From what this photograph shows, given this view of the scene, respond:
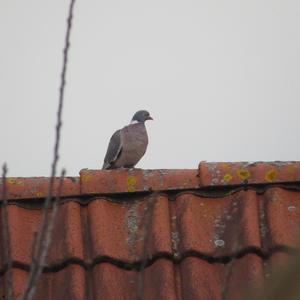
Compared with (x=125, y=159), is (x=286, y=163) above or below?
below

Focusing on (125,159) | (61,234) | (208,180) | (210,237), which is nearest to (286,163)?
(208,180)

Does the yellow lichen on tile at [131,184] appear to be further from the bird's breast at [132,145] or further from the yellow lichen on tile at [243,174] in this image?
the bird's breast at [132,145]

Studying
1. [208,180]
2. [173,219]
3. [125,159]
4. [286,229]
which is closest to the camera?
[286,229]

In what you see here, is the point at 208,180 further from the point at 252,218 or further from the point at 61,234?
the point at 61,234

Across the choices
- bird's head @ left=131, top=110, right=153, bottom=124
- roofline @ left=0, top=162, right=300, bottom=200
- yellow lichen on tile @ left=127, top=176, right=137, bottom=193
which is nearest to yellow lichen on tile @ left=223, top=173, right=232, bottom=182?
roofline @ left=0, top=162, right=300, bottom=200

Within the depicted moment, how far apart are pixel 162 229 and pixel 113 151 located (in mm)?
2677

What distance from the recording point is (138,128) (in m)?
5.39

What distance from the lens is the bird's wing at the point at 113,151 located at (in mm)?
5148

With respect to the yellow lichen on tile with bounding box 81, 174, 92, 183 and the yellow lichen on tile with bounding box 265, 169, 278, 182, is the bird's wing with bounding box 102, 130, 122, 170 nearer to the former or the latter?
the yellow lichen on tile with bounding box 81, 174, 92, 183

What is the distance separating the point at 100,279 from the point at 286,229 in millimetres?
781

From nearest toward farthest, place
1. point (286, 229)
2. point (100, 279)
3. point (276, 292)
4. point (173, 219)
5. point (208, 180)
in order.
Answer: point (276, 292) → point (100, 279) → point (286, 229) → point (173, 219) → point (208, 180)

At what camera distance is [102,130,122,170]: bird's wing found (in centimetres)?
515

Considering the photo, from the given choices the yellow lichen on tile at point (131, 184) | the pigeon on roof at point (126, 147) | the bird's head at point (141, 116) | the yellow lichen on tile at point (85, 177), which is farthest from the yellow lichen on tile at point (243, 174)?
the bird's head at point (141, 116)

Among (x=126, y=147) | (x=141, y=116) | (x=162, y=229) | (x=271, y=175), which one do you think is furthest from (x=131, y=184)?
(x=141, y=116)
